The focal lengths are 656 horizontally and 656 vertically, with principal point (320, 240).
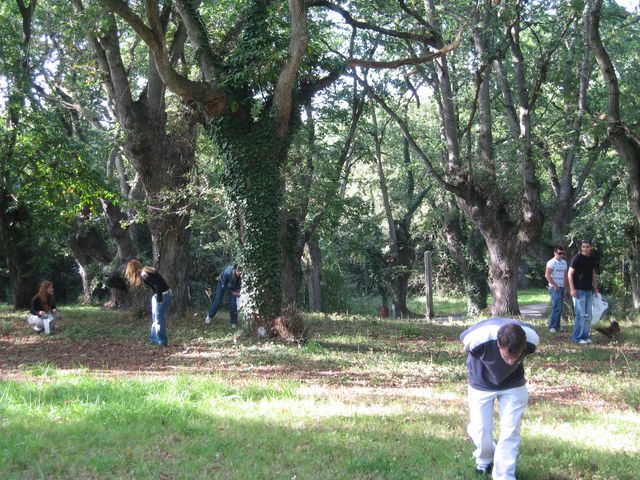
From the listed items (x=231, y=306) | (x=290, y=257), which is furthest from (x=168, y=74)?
(x=290, y=257)

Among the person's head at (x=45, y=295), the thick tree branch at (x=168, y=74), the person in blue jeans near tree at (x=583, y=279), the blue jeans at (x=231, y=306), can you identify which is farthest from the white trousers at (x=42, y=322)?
the person in blue jeans near tree at (x=583, y=279)

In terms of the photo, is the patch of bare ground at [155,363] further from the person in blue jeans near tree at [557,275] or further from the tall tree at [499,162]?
the tall tree at [499,162]

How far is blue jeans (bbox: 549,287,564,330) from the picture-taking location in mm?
13664

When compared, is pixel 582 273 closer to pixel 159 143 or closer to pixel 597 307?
pixel 597 307

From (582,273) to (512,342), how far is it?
8198 millimetres

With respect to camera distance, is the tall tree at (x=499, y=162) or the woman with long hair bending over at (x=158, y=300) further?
the tall tree at (x=499, y=162)

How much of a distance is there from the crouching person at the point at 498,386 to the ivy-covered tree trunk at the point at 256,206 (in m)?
7.67

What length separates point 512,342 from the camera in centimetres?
477

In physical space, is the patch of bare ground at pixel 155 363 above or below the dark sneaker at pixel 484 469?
above

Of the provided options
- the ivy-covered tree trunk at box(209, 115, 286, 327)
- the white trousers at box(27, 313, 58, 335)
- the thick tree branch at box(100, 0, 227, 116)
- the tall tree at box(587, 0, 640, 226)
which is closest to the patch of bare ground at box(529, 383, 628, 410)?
the tall tree at box(587, 0, 640, 226)

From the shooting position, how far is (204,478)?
509cm

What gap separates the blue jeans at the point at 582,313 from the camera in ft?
40.0

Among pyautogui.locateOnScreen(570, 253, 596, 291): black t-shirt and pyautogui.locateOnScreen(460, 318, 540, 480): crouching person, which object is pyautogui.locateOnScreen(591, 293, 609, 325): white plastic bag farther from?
pyautogui.locateOnScreen(460, 318, 540, 480): crouching person

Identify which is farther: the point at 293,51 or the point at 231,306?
the point at 231,306
